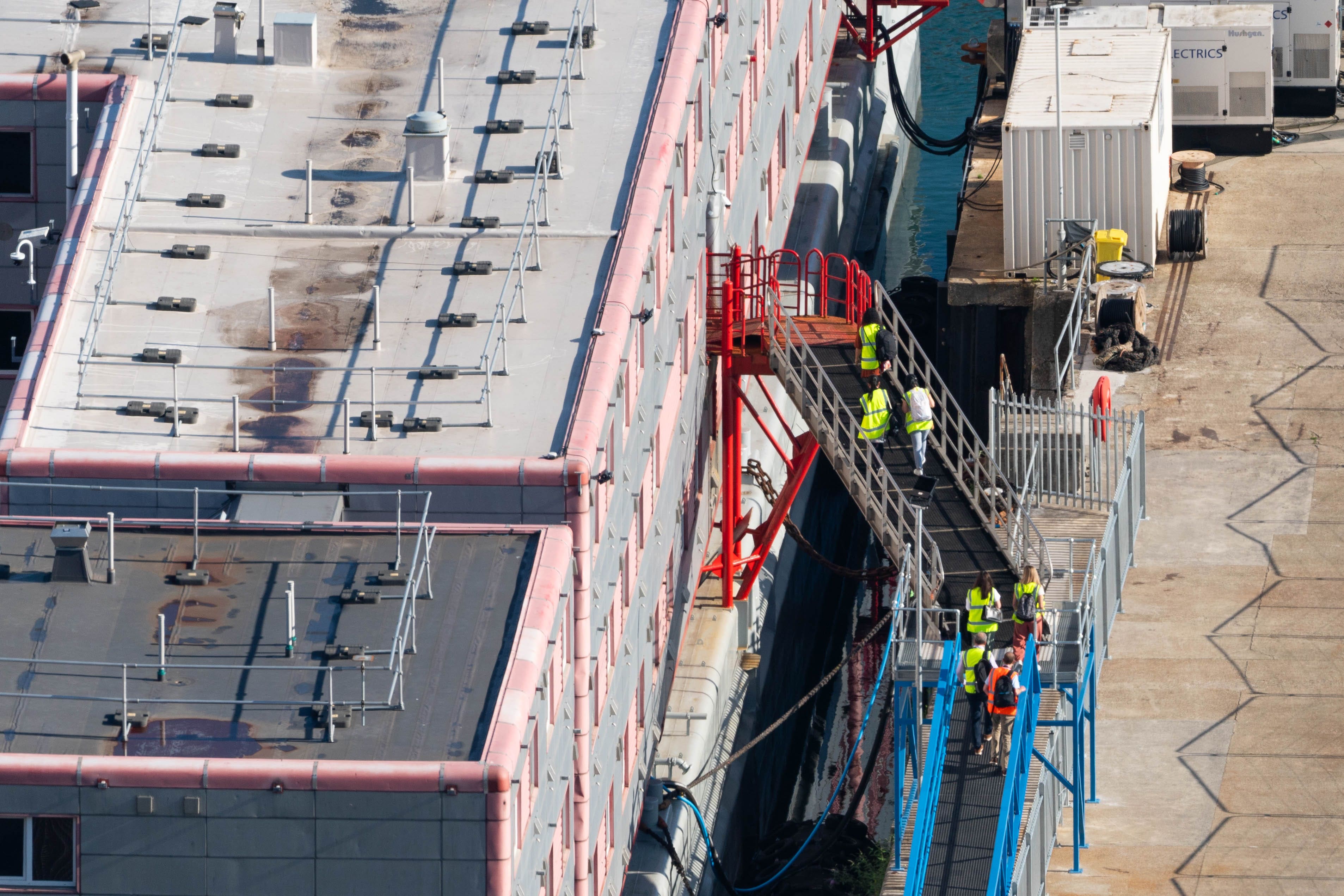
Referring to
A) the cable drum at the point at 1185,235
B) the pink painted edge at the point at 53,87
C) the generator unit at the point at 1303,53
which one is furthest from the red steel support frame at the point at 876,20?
the pink painted edge at the point at 53,87

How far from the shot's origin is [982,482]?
152ft

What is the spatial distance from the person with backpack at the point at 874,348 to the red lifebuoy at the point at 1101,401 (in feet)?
11.3

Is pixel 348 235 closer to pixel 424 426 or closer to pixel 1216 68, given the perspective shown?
pixel 424 426

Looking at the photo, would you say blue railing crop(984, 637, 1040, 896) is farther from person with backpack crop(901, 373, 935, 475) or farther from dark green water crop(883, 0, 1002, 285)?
dark green water crop(883, 0, 1002, 285)

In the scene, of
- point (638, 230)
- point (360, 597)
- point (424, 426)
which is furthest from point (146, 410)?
point (638, 230)

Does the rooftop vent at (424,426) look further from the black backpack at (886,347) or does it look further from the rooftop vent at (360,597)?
the black backpack at (886,347)

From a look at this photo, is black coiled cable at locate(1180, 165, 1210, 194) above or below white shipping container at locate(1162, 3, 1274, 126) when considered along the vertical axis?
below

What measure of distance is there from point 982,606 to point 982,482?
25.0 feet

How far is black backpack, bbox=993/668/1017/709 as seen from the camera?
36.8 m

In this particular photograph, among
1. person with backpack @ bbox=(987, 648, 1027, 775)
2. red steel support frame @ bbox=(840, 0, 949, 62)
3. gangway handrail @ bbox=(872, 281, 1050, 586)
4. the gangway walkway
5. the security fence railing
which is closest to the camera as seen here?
the security fence railing

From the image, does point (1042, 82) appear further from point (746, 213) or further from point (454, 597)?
point (454, 597)

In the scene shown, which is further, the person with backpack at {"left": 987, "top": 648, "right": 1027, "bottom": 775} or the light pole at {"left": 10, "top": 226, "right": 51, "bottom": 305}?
the light pole at {"left": 10, "top": 226, "right": 51, "bottom": 305}

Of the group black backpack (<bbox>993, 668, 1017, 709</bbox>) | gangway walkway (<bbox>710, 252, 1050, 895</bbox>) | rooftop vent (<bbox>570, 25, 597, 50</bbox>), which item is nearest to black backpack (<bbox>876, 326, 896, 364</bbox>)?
gangway walkway (<bbox>710, 252, 1050, 895</bbox>)

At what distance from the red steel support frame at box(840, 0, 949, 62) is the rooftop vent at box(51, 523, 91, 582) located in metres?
34.1
